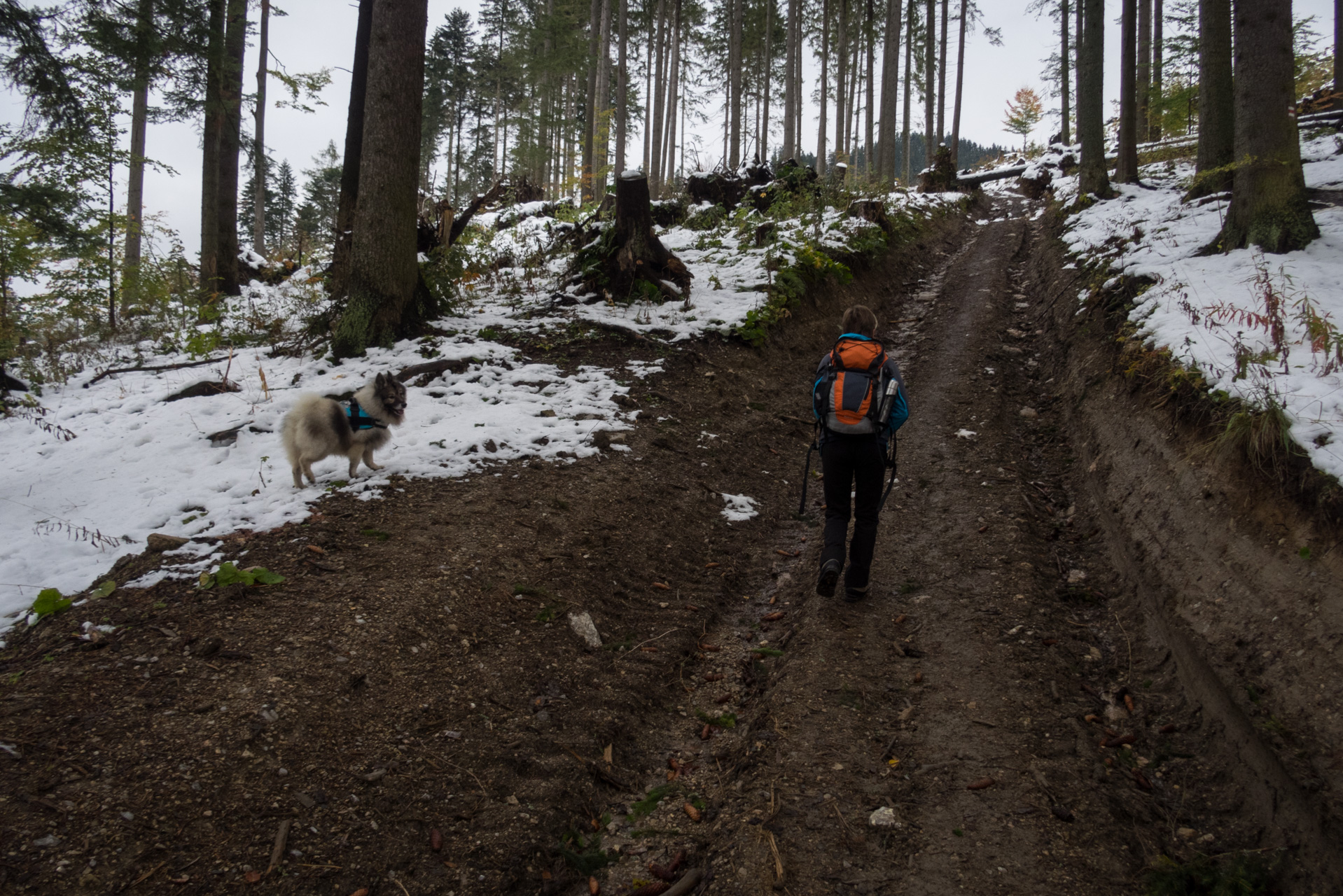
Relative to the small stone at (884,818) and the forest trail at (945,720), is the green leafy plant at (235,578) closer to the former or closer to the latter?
the forest trail at (945,720)

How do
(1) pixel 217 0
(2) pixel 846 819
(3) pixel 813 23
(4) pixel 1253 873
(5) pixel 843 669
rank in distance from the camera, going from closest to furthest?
(4) pixel 1253 873
(2) pixel 846 819
(5) pixel 843 669
(1) pixel 217 0
(3) pixel 813 23

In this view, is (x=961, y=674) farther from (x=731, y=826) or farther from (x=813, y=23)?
(x=813, y=23)

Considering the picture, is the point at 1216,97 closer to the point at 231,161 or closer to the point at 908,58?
the point at 231,161

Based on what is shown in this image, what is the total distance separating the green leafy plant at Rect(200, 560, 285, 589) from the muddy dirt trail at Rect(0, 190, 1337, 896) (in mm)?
78

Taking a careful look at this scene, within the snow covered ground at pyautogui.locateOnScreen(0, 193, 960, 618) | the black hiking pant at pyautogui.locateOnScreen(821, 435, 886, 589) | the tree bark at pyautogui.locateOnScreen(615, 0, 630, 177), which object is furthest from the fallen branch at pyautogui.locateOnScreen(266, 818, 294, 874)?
the tree bark at pyautogui.locateOnScreen(615, 0, 630, 177)

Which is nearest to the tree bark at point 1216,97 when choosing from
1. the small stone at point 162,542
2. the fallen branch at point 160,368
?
the small stone at point 162,542

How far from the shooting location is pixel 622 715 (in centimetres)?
409

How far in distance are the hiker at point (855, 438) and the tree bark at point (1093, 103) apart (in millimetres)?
15660

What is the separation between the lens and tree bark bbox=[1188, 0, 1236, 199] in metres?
10.8

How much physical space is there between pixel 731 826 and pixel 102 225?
13.1 m

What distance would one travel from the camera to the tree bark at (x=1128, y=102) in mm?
16312

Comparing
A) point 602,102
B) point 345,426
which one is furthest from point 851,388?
point 602,102

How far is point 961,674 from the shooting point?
4234mm

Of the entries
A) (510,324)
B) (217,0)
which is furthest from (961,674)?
Result: (217,0)
